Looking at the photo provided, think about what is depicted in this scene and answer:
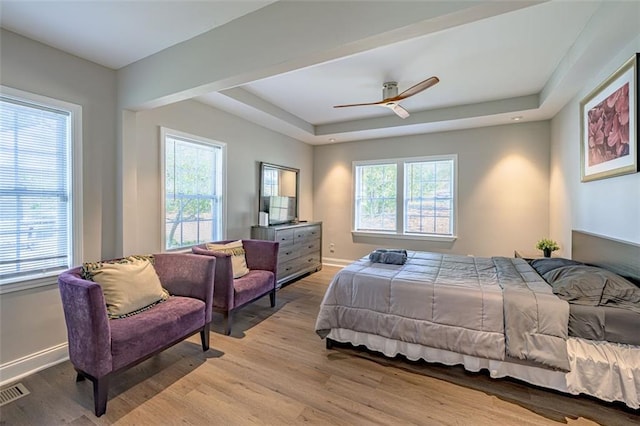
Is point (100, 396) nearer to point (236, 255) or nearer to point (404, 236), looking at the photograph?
point (236, 255)

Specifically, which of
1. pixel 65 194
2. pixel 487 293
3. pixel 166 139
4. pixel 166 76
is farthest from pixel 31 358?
pixel 487 293

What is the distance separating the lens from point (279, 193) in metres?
5.22

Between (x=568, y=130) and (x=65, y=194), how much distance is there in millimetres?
5637

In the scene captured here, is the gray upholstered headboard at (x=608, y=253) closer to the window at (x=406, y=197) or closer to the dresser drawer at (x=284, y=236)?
the window at (x=406, y=197)

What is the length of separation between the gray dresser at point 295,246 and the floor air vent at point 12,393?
276 cm

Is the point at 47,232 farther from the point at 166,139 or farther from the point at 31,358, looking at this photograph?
the point at 166,139

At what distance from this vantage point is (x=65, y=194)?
2580 mm

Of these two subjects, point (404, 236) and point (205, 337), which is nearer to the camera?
point (205, 337)

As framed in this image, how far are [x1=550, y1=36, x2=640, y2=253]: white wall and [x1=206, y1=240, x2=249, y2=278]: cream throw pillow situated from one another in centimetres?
362

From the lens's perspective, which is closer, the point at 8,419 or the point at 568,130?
the point at 8,419

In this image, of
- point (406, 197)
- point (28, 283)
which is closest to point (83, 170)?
point (28, 283)

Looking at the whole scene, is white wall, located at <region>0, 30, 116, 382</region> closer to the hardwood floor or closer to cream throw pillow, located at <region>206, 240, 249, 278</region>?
the hardwood floor

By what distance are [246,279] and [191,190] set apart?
1408 millimetres

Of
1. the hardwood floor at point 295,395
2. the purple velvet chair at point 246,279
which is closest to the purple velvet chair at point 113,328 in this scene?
the hardwood floor at point 295,395
